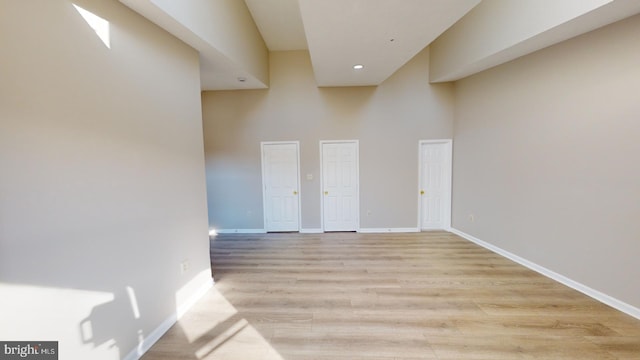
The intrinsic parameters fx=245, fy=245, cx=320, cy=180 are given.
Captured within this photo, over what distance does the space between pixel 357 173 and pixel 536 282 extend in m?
3.11

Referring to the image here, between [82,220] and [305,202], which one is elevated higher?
[82,220]

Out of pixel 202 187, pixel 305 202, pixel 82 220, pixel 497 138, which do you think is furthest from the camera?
pixel 305 202

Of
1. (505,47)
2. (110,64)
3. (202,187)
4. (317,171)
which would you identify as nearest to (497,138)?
(505,47)

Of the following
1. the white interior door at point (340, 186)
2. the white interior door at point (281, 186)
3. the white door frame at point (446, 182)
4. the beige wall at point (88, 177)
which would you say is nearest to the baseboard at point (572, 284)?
the white door frame at point (446, 182)

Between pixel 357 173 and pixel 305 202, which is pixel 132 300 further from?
pixel 357 173

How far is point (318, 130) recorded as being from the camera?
4.98 m

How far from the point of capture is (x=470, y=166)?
14.8ft

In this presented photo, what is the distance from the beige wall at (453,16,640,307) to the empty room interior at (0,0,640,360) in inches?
0.8

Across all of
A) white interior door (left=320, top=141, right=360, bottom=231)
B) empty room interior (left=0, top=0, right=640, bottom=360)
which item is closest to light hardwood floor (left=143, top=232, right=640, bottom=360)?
empty room interior (left=0, top=0, right=640, bottom=360)

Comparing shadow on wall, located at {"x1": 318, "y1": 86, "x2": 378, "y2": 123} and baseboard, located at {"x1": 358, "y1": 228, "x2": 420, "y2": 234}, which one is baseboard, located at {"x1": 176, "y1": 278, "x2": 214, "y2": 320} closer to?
baseboard, located at {"x1": 358, "y1": 228, "x2": 420, "y2": 234}

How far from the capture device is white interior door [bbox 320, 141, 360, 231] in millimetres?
5047

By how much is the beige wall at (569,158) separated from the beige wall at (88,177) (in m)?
4.27

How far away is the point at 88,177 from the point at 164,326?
1492 millimetres

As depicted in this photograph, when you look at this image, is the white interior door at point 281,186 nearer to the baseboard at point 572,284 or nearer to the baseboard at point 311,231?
the baseboard at point 311,231
